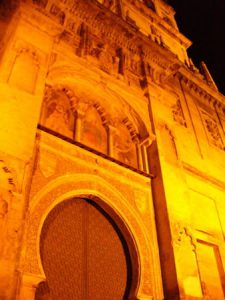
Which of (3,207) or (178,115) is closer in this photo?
(3,207)

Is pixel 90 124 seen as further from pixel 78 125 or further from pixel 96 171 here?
pixel 96 171

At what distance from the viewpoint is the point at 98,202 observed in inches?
193

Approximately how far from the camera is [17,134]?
392cm

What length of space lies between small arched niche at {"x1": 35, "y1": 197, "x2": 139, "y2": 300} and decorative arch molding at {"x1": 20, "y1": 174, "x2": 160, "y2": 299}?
0.09 m

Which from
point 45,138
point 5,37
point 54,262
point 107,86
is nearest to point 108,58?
point 107,86

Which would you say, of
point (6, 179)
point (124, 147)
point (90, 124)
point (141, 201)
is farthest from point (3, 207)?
point (124, 147)

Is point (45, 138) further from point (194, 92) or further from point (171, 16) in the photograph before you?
point (171, 16)

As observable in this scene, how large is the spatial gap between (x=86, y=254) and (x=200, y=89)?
278 inches

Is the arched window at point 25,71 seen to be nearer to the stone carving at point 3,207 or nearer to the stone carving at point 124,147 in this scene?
the stone carving at point 3,207

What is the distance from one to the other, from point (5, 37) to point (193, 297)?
4.89m

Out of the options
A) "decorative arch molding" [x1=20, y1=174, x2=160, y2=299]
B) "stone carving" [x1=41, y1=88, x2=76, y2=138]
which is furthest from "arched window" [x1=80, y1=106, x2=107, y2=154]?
"decorative arch molding" [x1=20, y1=174, x2=160, y2=299]

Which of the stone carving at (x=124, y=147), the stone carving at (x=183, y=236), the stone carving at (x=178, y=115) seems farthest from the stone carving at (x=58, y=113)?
the stone carving at (x=178, y=115)

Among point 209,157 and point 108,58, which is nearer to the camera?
point 108,58

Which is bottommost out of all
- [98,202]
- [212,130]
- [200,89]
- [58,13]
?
[98,202]
